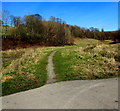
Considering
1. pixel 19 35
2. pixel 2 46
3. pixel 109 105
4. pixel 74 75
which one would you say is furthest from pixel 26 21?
pixel 109 105

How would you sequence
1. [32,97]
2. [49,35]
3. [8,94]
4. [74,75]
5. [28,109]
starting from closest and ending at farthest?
[28,109]
[32,97]
[8,94]
[74,75]
[49,35]

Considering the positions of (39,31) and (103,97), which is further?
(39,31)

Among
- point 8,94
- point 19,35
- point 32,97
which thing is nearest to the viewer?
point 32,97

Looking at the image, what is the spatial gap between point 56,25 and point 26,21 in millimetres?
17593

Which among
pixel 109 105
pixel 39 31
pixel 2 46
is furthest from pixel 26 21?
pixel 109 105

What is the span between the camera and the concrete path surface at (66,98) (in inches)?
197

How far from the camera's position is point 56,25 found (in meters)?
70.0

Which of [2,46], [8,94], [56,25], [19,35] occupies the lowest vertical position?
[8,94]

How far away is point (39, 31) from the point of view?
219ft

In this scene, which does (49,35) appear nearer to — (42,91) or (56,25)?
(56,25)

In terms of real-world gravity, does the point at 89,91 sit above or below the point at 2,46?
below

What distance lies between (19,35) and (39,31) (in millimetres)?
13093

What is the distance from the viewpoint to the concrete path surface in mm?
4993

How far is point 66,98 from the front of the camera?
5.66 meters
